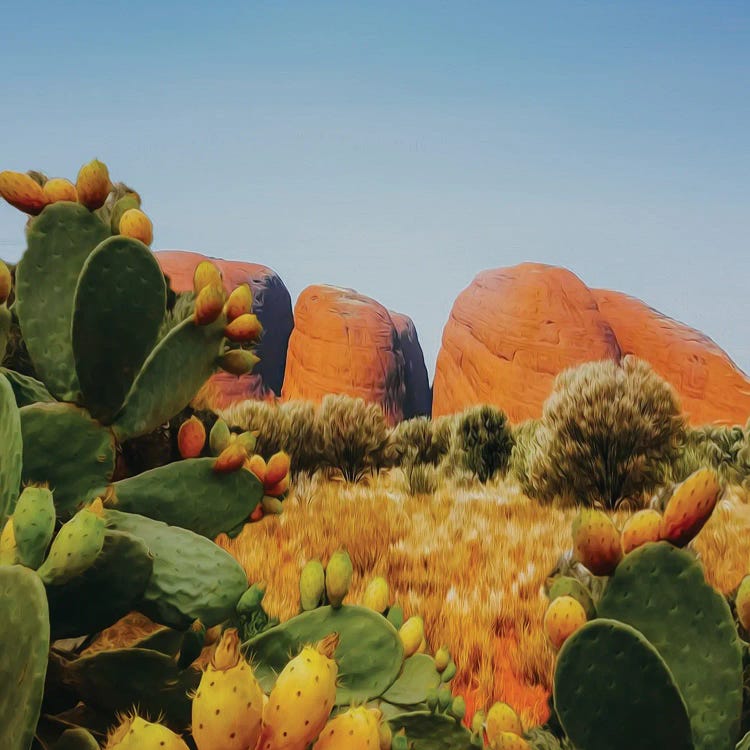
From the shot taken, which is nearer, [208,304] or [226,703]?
[226,703]

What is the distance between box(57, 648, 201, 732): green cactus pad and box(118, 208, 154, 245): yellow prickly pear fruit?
0.91 metres

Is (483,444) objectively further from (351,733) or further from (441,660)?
(351,733)

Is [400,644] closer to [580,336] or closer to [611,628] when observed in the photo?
[611,628]

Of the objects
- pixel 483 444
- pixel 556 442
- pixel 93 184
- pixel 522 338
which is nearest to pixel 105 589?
pixel 93 184

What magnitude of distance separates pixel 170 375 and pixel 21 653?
98 centimetres

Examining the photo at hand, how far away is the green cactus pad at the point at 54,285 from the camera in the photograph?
2.01 meters

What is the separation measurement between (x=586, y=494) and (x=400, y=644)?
267 inches

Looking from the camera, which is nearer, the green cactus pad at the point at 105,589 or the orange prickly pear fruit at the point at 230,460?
the green cactus pad at the point at 105,589

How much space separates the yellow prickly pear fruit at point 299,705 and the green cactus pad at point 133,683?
21.6 inches

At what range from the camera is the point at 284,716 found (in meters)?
0.90

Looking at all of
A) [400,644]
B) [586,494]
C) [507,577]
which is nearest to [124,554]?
[400,644]

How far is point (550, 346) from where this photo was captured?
22875mm

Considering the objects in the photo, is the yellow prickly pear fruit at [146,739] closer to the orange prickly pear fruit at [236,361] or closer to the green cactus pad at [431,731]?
the green cactus pad at [431,731]

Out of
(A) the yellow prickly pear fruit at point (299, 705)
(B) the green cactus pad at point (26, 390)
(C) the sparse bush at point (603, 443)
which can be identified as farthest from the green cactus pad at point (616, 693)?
(C) the sparse bush at point (603, 443)
